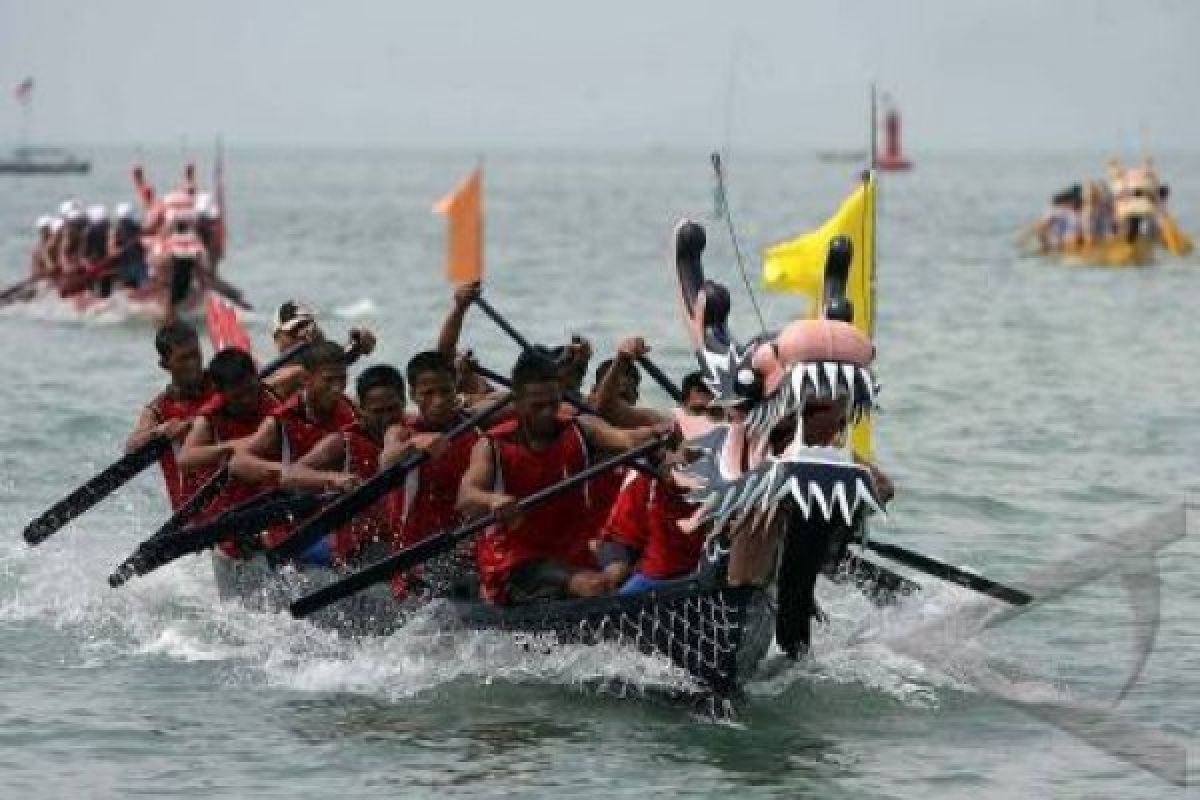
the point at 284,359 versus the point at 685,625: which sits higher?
the point at 284,359

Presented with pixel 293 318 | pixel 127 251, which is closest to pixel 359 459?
pixel 293 318

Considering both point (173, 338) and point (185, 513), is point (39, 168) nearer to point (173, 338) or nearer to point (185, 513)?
point (173, 338)

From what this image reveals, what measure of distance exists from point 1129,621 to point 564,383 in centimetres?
369

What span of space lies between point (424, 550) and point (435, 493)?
828 millimetres

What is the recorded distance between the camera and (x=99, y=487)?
1478 centimetres

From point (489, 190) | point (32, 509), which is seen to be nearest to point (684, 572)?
point (32, 509)

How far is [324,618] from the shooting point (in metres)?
13.6

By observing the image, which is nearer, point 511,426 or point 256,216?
point 511,426

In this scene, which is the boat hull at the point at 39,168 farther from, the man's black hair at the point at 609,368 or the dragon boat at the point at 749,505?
the dragon boat at the point at 749,505

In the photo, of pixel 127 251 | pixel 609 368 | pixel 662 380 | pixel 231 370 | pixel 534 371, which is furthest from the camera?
pixel 127 251

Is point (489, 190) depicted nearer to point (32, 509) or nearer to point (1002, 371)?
point (1002, 371)

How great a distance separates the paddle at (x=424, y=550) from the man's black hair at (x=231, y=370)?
154cm

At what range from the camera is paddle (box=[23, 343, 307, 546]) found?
14.5m

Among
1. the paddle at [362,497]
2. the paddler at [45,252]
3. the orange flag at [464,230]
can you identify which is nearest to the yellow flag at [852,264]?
the paddle at [362,497]
